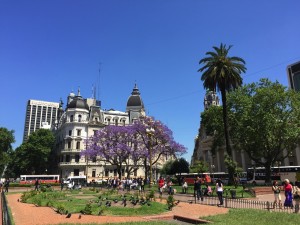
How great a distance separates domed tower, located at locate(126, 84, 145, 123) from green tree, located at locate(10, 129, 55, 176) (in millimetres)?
24478

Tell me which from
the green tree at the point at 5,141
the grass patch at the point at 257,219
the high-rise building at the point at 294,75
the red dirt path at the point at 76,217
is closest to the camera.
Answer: the grass patch at the point at 257,219

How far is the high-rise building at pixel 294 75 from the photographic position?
102562 mm

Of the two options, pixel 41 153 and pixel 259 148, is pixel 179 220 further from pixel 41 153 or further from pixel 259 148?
pixel 41 153

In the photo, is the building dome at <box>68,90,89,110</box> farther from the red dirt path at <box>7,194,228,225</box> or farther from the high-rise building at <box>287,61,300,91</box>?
the high-rise building at <box>287,61,300,91</box>

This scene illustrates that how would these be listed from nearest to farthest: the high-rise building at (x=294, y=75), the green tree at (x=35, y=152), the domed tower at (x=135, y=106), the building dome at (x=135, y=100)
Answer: the green tree at (x=35, y=152) < the domed tower at (x=135, y=106) < the building dome at (x=135, y=100) < the high-rise building at (x=294, y=75)

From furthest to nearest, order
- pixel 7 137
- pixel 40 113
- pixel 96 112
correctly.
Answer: pixel 40 113
pixel 96 112
pixel 7 137

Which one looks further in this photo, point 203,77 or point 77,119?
point 77,119

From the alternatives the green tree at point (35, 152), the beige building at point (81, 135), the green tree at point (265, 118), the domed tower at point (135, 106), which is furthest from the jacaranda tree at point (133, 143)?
the domed tower at point (135, 106)

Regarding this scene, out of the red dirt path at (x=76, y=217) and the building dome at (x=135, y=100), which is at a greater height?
the building dome at (x=135, y=100)

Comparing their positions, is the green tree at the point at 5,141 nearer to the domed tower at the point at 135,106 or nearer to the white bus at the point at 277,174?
the domed tower at the point at 135,106

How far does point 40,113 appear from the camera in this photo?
199m

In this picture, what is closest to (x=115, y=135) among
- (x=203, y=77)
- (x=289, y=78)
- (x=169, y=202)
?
(x=203, y=77)

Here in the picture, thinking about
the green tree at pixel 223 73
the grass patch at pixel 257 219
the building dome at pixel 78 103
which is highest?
the building dome at pixel 78 103

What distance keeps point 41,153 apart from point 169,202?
68.1 metres
